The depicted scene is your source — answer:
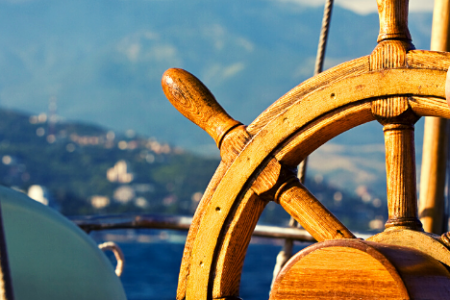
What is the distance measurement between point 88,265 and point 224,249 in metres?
0.52

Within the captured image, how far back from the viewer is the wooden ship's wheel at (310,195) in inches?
41.3

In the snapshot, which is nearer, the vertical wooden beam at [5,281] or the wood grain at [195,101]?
the vertical wooden beam at [5,281]

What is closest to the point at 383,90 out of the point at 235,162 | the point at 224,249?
the point at 235,162

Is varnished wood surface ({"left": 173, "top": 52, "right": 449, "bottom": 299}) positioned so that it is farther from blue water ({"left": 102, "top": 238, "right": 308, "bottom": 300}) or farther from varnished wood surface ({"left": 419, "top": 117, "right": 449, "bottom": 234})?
blue water ({"left": 102, "top": 238, "right": 308, "bottom": 300})

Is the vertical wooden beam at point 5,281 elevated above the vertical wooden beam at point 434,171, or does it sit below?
below

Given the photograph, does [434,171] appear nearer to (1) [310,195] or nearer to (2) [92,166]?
(1) [310,195]

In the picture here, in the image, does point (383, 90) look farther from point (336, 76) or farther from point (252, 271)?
point (252, 271)

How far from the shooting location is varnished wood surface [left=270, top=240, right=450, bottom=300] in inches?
39.6

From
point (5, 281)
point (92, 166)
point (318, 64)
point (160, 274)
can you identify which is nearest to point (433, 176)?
point (318, 64)

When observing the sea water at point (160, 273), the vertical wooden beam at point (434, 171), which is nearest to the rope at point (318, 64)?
the vertical wooden beam at point (434, 171)

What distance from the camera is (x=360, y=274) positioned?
3.37 feet

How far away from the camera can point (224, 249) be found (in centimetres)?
125

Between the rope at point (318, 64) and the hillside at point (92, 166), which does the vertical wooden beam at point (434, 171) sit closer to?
the rope at point (318, 64)

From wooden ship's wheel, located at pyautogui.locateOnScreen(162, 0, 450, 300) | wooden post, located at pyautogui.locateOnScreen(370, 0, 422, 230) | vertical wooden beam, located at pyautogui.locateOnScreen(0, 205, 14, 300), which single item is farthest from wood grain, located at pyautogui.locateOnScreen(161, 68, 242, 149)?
vertical wooden beam, located at pyautogui.locateOnScreen(0, 205, 14, 300)
